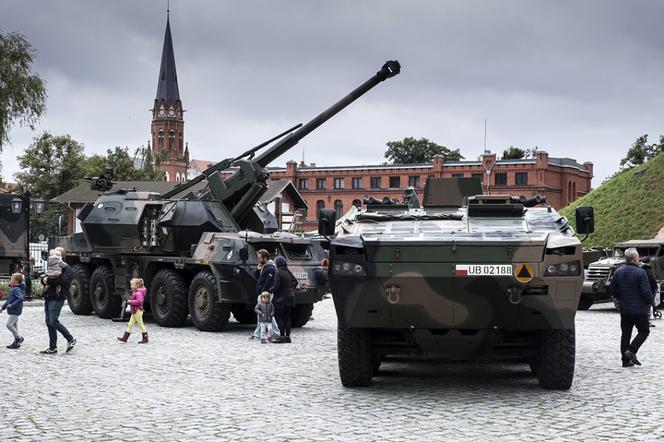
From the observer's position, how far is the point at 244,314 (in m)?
19.4

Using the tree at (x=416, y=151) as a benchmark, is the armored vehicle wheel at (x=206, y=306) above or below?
below

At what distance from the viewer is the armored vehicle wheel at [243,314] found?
1920cm

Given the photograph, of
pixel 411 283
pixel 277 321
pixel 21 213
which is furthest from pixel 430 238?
pixel 21 213

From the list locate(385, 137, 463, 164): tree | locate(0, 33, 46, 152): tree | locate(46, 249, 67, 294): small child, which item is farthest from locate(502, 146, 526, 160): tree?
locate(46, 249, 67, 294): small child

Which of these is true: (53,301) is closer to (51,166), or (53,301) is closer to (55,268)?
(55,268)

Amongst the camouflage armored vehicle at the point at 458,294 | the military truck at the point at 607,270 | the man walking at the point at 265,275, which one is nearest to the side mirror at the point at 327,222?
the camouflage armored vehicle at the point at 458,294

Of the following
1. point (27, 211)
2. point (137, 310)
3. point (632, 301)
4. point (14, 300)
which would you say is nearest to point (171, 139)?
point (27, 211)

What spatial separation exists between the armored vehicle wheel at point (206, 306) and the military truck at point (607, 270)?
9.50 m

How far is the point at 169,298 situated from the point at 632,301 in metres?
8.92

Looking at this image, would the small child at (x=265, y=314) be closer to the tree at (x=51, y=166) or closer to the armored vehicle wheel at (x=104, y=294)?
the armored vehicle wheel at (x=104, y=294)

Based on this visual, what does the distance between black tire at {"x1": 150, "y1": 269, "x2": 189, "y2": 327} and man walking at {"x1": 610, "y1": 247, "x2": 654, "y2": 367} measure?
8.42m

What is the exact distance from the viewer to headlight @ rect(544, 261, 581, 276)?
940cm

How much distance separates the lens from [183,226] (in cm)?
1861

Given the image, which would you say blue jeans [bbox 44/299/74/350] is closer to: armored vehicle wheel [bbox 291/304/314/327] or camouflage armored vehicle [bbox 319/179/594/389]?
camouflage armored vehicle [bbox 319/179/594/389]
